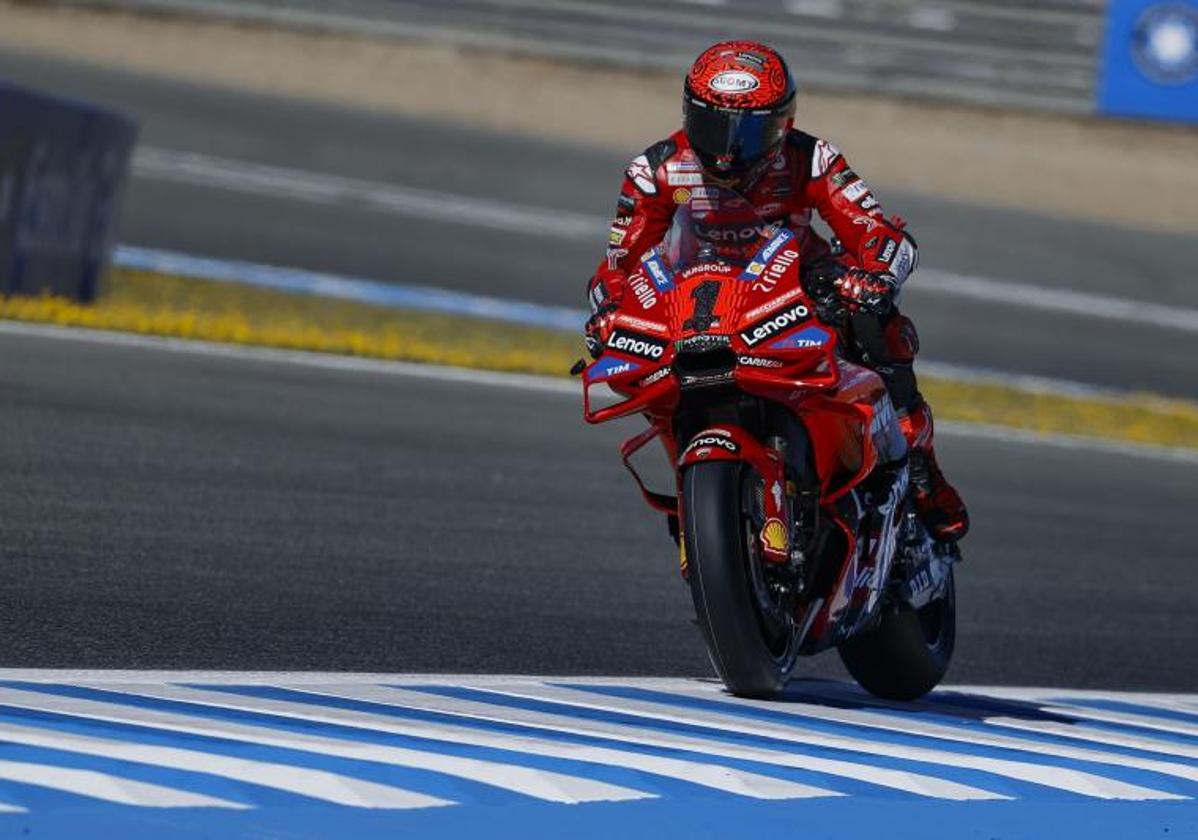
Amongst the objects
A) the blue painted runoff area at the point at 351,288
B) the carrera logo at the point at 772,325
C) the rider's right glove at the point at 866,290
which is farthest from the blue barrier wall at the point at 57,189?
the carrera logo at the point at 772,325

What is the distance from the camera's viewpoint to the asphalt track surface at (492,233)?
18109mm

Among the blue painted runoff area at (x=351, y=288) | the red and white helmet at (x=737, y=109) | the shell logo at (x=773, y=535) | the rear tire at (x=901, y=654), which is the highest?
the blue painted runoff area at (x=351, y=288)

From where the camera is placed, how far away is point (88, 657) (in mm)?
6180

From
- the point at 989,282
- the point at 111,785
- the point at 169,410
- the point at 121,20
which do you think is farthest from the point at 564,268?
the point at 111,785

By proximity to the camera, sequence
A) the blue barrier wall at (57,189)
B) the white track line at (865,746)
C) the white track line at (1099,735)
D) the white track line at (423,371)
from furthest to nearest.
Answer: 1. the blue barrier wall at (57,189)
2. the white track line at (423,371)
3. the white track line at (1099,735)
4. the white track line at (865,746)

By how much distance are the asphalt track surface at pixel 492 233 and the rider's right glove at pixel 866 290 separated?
11620mm

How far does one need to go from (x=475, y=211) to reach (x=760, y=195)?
46.5 ft

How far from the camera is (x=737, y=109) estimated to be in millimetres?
6141

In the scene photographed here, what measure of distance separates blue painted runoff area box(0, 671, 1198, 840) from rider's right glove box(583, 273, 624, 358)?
37.1 inches

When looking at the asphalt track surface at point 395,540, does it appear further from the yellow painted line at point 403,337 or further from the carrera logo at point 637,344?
the carrera logo at point 637,344

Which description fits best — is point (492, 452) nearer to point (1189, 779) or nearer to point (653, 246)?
point (653, 246)

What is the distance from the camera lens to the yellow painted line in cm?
1325

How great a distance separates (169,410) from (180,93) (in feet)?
40.2

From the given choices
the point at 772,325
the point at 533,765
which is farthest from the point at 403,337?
the point at 533,765
